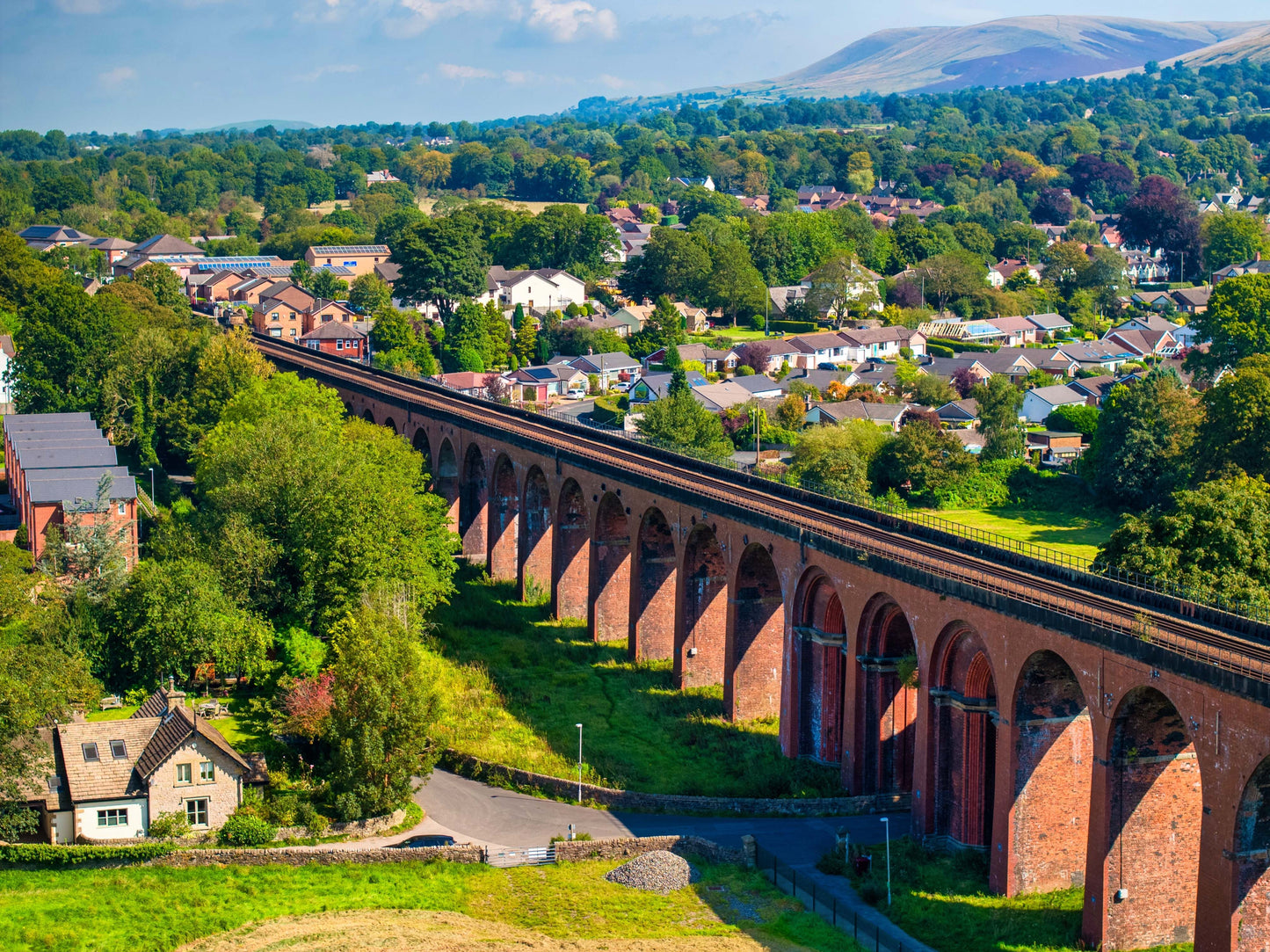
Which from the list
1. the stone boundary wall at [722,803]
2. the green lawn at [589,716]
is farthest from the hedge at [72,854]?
the stone boundary wall at [722,803]

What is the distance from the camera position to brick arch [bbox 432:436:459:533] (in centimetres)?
8600

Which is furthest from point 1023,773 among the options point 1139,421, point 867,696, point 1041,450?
point 1041,450

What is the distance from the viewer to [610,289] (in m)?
164

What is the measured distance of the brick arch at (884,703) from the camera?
49031 millimetres

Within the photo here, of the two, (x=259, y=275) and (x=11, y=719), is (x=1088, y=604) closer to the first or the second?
(x=11, y=719)

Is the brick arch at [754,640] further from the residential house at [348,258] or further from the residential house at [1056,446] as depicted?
the residential house at [348,258]

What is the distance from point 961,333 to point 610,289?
39.3 meters

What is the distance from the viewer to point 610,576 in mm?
68438

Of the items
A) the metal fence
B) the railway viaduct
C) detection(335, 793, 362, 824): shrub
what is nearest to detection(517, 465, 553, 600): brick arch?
the railway viaduct

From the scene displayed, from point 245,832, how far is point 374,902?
21.5 ft

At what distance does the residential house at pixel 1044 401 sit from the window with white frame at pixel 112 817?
274 feet

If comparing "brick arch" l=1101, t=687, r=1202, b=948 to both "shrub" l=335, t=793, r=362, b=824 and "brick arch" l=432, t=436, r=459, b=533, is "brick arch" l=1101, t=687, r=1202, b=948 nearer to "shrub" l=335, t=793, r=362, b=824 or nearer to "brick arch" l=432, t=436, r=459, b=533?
"shrub" l=335, t=793, r=362, b=824

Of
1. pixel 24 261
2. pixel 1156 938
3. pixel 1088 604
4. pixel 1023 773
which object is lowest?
pixel 1156 938

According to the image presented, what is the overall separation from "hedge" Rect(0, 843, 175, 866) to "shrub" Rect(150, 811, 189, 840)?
1.44m
